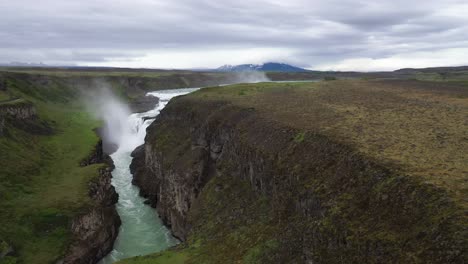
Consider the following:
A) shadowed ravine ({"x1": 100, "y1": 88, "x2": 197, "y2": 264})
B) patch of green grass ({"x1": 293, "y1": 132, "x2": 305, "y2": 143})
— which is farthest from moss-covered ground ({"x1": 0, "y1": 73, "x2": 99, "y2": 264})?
patch of green grass ({"x1": 293, "y1": 132, "x2": 305, "y2": 143})

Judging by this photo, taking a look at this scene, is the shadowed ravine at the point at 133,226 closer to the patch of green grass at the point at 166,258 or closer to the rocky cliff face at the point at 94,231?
the rocky cliff face at the point at 94,231

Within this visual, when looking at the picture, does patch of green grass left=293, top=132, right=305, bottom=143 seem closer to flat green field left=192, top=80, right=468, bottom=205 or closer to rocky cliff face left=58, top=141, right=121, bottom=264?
flat green field left=192, top=80, right=468, bottom=205

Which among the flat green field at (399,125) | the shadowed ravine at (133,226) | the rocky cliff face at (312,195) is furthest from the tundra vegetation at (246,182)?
the shadowed ravine at (133,226)

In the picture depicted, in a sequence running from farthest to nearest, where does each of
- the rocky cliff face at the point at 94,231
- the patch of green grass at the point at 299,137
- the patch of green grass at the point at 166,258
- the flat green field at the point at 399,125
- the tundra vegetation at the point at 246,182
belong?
1. the rocky cliff face at the point at 94,231
2. the patch of green grass at the point at 299,137
3. the patch of green grass at the point at 166,258
4. the tundra vegetation at the point at 246,182
5. the flat green field at the point at 399,125

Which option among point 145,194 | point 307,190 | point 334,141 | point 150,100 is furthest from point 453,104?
point 150,100

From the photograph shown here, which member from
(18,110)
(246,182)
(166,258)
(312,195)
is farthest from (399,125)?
(18,110)

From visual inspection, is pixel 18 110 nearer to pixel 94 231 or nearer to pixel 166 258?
pixel 94 231
